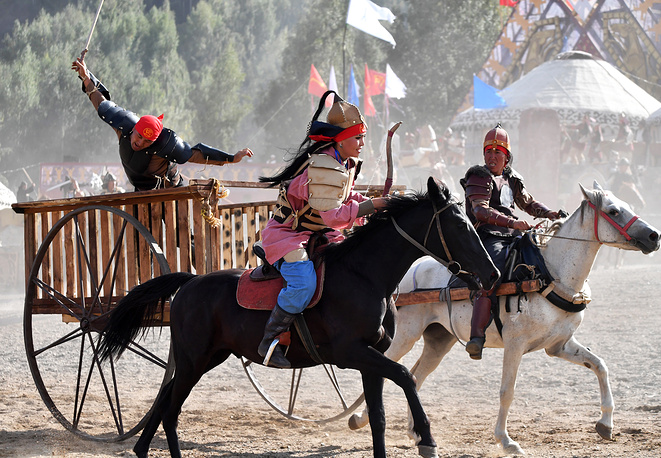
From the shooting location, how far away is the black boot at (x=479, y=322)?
604 centimetres

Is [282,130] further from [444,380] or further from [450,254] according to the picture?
[450,254]

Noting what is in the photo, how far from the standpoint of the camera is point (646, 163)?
1195 inches

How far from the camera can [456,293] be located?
6332mm

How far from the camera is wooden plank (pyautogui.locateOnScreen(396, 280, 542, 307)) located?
5992 mm

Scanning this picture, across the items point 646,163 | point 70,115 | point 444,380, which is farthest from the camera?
point 70,115

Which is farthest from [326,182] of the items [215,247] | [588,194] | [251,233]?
[588,194]

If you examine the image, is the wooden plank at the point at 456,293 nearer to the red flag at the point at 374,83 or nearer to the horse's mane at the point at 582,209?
the horse's mane at the point at 582,209

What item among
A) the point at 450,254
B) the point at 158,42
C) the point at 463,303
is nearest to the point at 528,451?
the point at 463,303

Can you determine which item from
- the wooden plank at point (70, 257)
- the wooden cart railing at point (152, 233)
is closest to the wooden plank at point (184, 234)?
the wooden cart railing at point (152, 233)

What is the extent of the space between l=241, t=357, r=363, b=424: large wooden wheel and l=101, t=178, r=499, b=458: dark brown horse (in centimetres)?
172

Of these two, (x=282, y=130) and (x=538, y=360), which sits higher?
(x=282, y=130)

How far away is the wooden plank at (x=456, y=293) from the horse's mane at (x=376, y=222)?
4.83ft

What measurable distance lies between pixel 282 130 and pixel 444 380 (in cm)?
4329

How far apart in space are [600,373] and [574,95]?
24.3 meters
